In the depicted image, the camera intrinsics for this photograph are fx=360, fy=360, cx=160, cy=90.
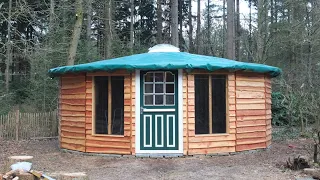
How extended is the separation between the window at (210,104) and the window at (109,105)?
1.72m

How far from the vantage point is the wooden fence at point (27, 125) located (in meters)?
11.3

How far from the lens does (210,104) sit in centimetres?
820

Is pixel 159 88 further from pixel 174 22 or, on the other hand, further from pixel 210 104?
pixel 174 22

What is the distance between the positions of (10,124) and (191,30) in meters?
18.1

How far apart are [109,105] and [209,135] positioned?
2361 mm

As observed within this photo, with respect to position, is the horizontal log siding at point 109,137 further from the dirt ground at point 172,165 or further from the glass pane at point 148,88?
the glass pane at point 148,88

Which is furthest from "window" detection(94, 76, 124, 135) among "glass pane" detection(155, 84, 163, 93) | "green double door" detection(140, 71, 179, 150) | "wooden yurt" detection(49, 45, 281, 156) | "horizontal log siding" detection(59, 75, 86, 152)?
"glass pane" detection(155, 84, 163, 93)

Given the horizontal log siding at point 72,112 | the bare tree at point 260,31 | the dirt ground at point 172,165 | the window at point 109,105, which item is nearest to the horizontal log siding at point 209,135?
the dirt ground at point 172,165

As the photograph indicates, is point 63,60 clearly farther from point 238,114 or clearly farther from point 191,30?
point 191,30

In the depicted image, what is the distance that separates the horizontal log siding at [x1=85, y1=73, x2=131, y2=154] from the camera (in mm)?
8000

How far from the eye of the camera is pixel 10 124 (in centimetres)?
1135

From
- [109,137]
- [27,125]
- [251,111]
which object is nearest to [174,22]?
[27,125]

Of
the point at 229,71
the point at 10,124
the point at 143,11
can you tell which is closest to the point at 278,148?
the point at 229,71

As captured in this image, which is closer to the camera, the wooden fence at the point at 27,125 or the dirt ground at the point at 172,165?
the dirt ground at the point at 172,165
